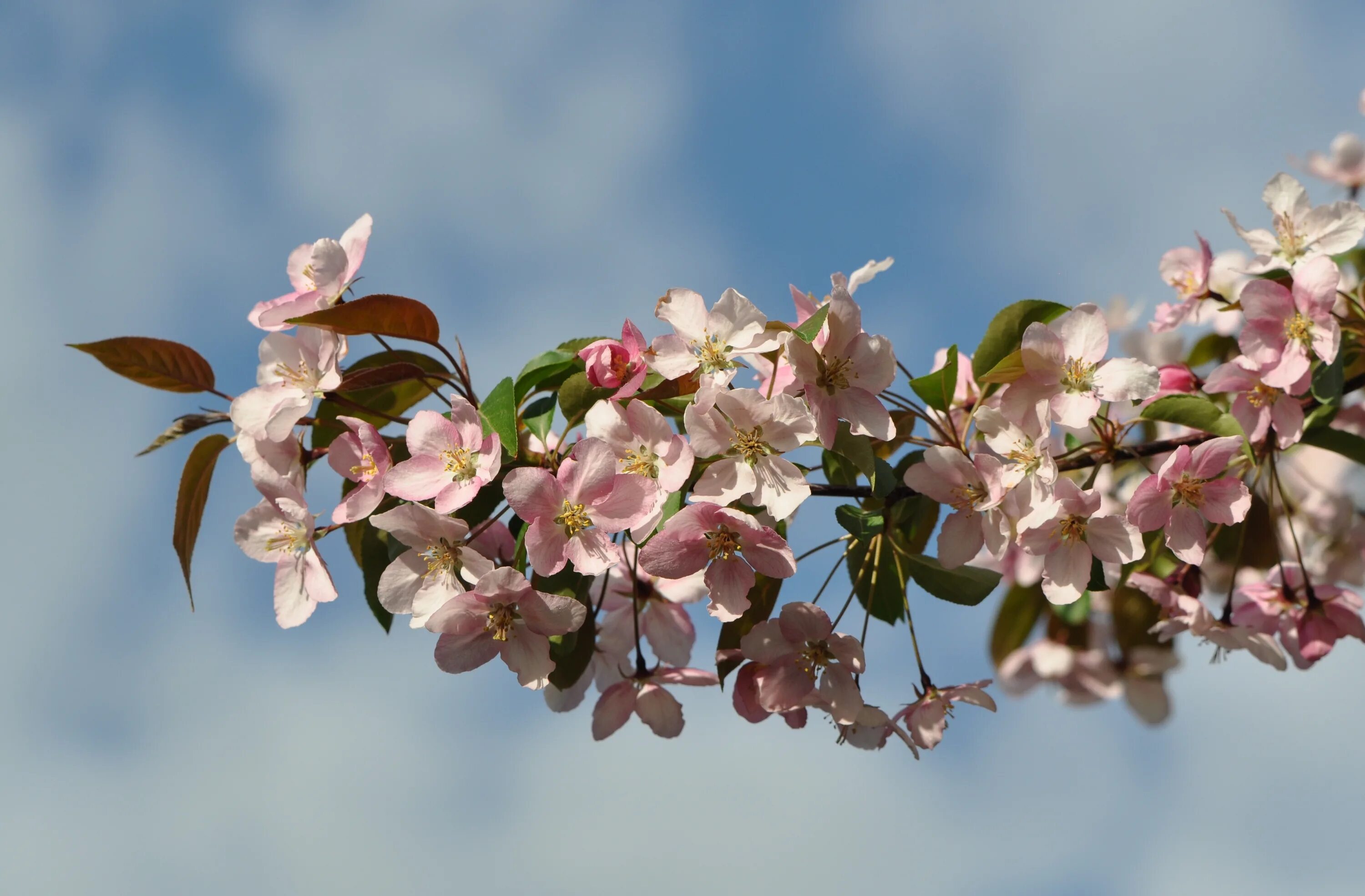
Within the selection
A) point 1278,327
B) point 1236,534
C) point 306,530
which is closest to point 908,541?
point 1278,327

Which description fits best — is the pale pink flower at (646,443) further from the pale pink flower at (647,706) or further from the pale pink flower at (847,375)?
the pale pink flower at (647,706)

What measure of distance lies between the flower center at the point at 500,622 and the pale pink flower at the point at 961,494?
0.61 metres

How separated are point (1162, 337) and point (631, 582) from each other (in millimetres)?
1810

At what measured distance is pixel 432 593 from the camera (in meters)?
1.60

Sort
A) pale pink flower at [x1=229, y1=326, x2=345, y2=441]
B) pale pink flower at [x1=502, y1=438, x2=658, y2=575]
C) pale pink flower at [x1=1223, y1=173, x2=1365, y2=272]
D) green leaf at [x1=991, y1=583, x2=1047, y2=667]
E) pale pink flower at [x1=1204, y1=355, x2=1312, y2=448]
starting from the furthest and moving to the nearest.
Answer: green leaf at [x1=991, y1=583, x2=1047, y2=667] < pale pink flower at [x1=1223, y1=173, x2=1365, y2=272] < pale pink flower at [x1=1204, y1=355, x2=1312, y2=448] < pale pink flower at [x1=229, y1=326, x2=345, y2=441] < pale pink flower at [x1=502, y1=438, x2=658, y2=575]

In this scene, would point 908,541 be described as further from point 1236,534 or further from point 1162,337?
point 1162,337

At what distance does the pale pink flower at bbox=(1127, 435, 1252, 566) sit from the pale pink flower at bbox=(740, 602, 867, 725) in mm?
482

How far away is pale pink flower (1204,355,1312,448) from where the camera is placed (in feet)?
6.11

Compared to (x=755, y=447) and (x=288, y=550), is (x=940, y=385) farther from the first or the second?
(x=288, y=550)

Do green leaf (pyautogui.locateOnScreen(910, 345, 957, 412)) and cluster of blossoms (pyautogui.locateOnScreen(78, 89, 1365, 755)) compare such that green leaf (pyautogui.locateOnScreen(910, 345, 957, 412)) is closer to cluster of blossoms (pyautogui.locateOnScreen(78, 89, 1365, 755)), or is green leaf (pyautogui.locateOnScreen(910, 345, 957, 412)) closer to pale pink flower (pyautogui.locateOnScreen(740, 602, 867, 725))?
cluster of blossoms (pyautogui.locateOnScreen(78, 89, 1365, 755))

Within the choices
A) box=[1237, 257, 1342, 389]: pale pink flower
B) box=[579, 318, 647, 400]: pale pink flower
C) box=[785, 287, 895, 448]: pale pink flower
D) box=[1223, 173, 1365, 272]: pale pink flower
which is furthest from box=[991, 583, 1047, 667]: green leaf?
box=[579, 318, 647, 400]: pale pink flower

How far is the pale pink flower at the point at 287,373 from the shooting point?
173cm

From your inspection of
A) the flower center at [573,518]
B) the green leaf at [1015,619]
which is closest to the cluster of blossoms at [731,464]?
the flower center at [573,518]

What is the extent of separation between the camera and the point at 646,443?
1553 millimetres
